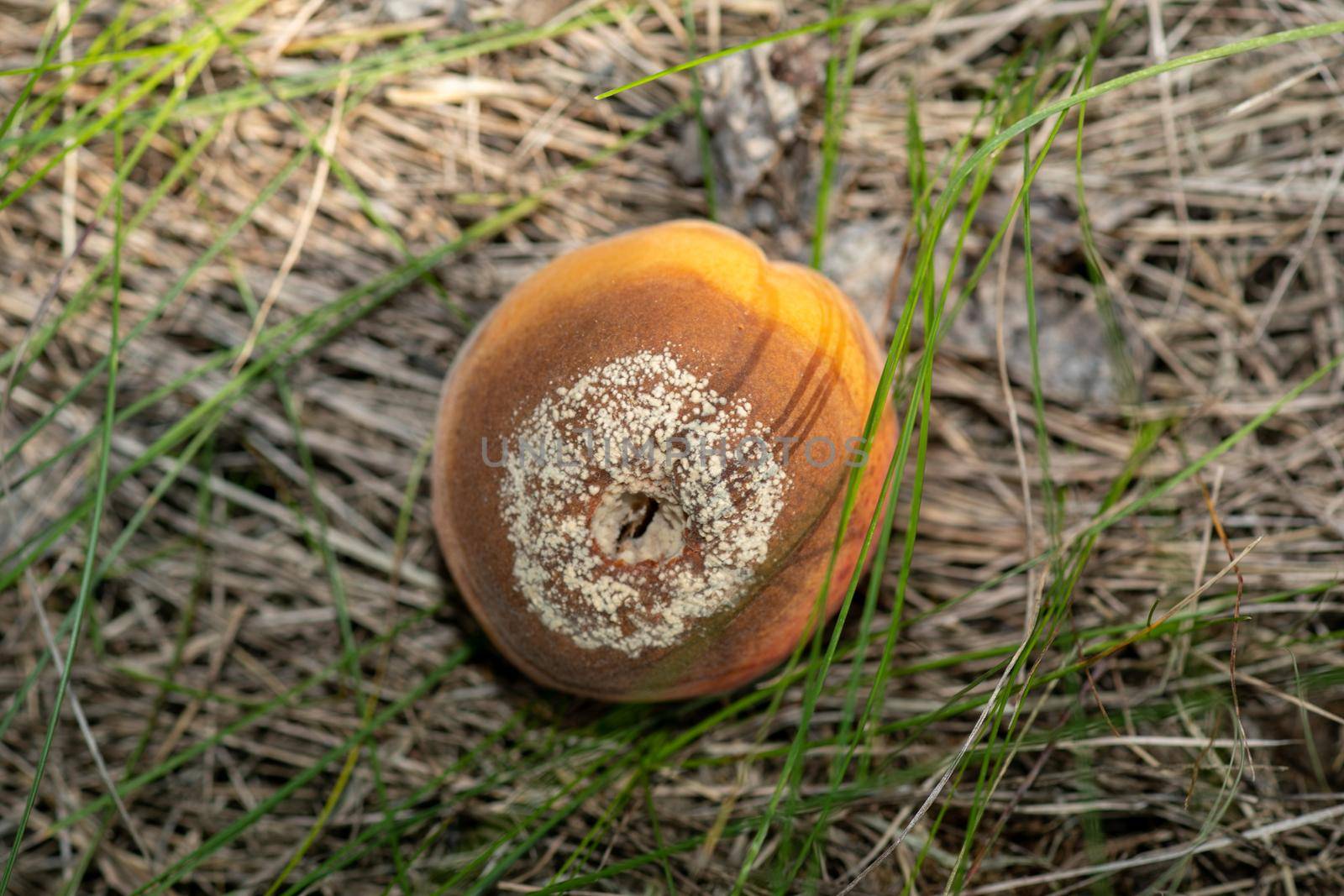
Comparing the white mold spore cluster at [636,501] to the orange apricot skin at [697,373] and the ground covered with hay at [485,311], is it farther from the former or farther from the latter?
the ground covered with hay at [485,311]

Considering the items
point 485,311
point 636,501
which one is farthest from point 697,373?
point 485,311

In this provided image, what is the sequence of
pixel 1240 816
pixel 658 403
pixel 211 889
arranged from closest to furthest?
pixel 658 403 → pixel 1240 816 → pixel 211 889

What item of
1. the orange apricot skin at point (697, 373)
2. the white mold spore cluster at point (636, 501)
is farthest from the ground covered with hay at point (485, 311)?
the white mold spore cluster at point (636, 501)

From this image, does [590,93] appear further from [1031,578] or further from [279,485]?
[1031,578]

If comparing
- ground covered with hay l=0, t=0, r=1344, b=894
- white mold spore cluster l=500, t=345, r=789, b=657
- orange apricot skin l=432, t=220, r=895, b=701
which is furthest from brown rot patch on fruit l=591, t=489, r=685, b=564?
ground covered with hay l=0, t=0, r=1344, b=894

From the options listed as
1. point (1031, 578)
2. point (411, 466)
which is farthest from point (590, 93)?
point (1031, 578)

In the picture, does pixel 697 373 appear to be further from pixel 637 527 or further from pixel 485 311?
pixel 485 311
